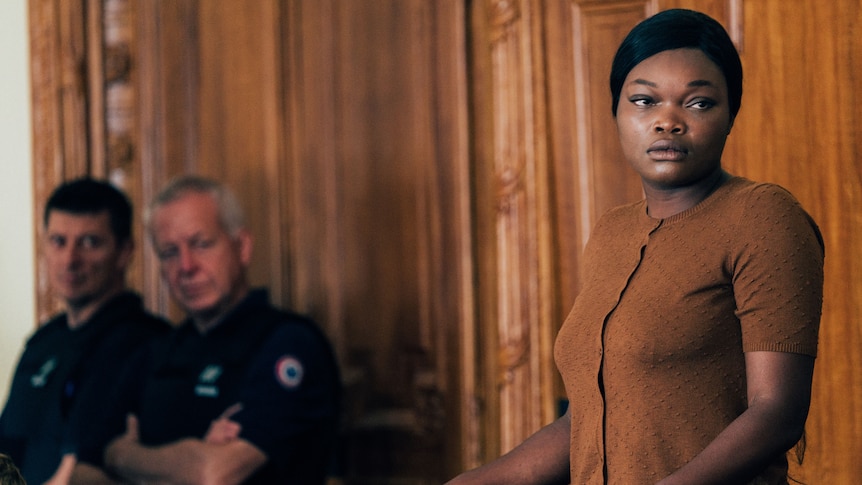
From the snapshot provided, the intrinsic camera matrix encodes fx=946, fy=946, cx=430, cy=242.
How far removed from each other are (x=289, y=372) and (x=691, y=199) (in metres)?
1.36

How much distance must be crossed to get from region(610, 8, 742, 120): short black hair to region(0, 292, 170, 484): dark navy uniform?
71.5 inches

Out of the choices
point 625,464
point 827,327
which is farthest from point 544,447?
point 827,327

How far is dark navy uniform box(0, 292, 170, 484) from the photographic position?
2373 millimetres

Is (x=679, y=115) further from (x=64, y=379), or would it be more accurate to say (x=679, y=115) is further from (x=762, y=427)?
(x=64, y=379)

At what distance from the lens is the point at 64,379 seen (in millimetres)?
2447

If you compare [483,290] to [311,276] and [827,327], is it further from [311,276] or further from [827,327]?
[827,327]

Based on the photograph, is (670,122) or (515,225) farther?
(515,225)

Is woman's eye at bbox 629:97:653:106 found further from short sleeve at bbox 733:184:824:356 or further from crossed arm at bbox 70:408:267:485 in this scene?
crossed arm at bbox 70:408:267:485

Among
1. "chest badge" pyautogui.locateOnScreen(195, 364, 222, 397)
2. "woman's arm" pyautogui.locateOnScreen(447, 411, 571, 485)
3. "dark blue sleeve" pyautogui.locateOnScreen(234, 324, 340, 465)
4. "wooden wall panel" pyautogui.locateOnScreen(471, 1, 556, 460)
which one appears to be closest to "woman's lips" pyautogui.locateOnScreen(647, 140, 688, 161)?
"woman's arm" pyautogui.locateOnScreen(447, 411, 571, 485)

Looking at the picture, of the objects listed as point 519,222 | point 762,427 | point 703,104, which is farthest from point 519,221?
point 762,427

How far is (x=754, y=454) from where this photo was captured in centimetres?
91

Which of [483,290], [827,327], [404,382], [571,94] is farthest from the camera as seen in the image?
[404,382]

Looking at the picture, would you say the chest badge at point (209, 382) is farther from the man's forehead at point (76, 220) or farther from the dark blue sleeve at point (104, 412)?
the man's forehead at point (76, 220)

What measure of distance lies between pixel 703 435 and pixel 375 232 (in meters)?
1.71
